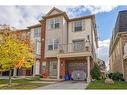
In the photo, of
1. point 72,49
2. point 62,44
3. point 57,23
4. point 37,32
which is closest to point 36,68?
point 62,44

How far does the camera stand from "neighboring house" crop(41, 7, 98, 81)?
20.7 metres

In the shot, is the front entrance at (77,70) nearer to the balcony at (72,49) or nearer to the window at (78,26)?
the balcony at (72,49)

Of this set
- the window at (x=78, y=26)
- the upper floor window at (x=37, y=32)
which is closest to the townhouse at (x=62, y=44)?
the window at (x=78, y=26)

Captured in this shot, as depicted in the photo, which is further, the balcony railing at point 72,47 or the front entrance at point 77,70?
the front entrance at point 77,70

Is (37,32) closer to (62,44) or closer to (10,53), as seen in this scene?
(62,44)

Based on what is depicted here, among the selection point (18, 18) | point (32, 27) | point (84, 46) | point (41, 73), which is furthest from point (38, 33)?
point (84, 46)

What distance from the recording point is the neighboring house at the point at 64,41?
20.7m

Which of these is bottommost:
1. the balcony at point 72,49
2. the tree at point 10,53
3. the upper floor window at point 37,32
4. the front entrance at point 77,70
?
the front entrance at point 77,70

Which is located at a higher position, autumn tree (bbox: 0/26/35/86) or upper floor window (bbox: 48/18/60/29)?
upper floor window (bbox: 48/18/60/29)

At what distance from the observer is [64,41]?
21344mm

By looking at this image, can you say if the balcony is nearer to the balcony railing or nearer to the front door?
the balcony railing

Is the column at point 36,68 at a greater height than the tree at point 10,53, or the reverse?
the tree at point 10,53

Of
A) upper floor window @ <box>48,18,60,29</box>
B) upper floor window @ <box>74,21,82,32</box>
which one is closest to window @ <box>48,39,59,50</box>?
upper floor window @ <box>48,18,60,29</box>
